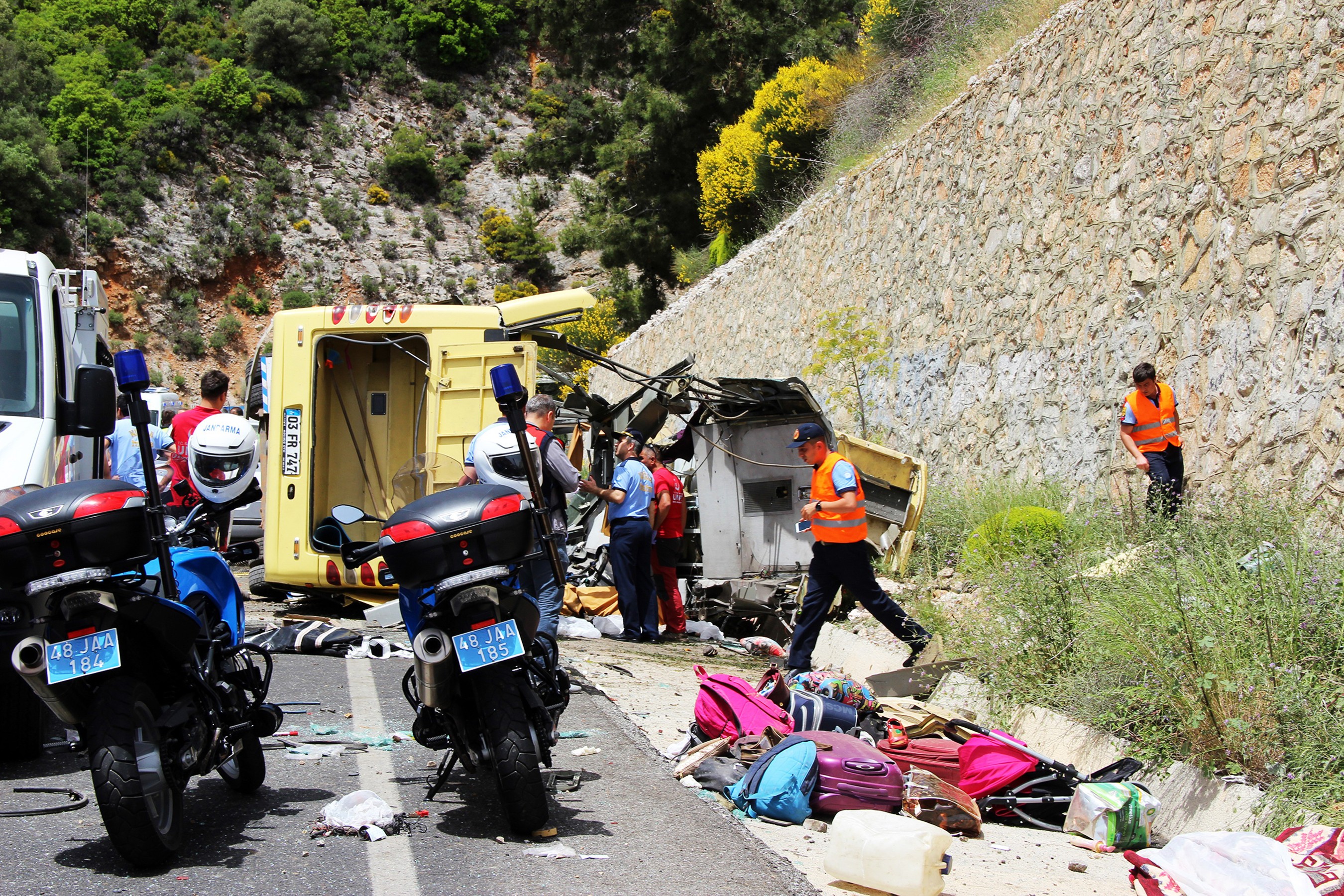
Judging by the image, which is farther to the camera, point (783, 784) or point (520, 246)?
point (520, 246)

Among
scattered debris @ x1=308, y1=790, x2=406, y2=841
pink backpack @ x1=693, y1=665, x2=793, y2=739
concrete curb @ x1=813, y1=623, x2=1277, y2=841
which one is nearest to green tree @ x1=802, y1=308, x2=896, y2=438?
concrete curb @ x1=813, y1=623, x2=1277, y2=841

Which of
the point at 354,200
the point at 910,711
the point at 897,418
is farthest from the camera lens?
the point at 354,200

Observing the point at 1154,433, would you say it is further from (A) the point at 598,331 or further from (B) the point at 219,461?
(A) the point at 598,331

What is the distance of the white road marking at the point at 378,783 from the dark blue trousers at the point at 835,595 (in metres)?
2.89

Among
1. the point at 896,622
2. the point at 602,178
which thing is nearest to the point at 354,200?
the point at 602,178

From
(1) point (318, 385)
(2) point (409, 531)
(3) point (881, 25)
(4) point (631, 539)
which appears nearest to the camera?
(2) point (409, 531)

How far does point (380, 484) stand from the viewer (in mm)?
11500

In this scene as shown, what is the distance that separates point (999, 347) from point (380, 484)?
6494 millimetres

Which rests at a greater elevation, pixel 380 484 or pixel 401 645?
pixel 380 484

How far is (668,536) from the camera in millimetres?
10945

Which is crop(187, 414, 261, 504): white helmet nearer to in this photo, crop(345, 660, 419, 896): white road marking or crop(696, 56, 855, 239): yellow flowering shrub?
crop(345, 660, 419, 896): white road marking

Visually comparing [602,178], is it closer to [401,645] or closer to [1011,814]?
[401,645]

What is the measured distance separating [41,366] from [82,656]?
11.9 ft

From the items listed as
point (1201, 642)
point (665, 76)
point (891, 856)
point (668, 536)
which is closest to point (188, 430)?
point (668, 536)
